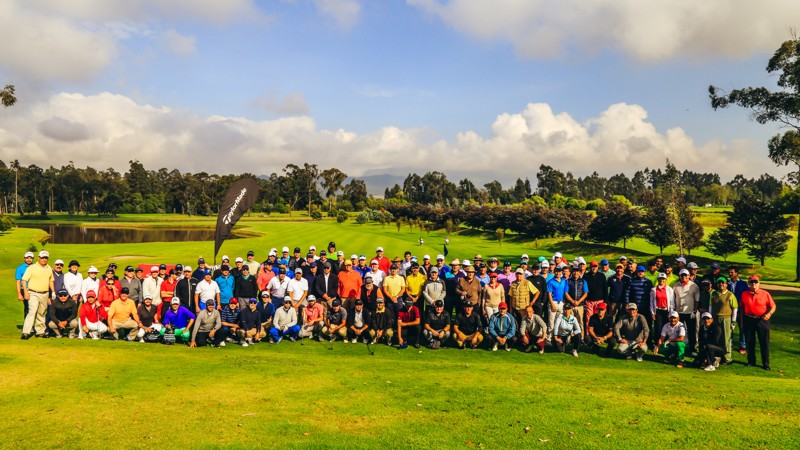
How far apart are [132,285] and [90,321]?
134cm

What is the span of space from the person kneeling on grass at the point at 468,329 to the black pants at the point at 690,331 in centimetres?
512

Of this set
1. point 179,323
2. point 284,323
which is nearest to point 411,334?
point 284,323

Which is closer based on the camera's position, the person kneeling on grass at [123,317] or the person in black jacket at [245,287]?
the person kneeling on grass at [123,317]

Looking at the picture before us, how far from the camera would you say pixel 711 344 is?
11.7 m

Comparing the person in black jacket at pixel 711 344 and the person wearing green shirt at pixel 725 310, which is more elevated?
the person wearing green shirt at pixel 725 310

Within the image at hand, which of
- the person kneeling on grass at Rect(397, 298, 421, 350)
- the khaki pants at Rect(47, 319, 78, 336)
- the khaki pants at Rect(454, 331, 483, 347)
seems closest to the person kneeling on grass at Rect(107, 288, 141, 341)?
the khaki pants at Rect(47, 319, 78, 336)

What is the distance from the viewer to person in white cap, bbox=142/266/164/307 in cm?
1373

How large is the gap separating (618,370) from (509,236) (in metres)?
43.0

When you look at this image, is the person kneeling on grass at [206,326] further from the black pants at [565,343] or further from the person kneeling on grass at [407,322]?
the black pants at [565,343]

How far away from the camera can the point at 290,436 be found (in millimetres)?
6934

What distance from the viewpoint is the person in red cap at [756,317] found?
11711 millimetres

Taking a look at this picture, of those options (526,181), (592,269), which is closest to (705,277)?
(592,269)

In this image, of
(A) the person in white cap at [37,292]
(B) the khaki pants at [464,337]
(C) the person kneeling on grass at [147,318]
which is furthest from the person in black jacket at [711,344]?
(A) the person in white cap at [37,292]

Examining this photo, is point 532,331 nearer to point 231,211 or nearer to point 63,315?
point 231,211
